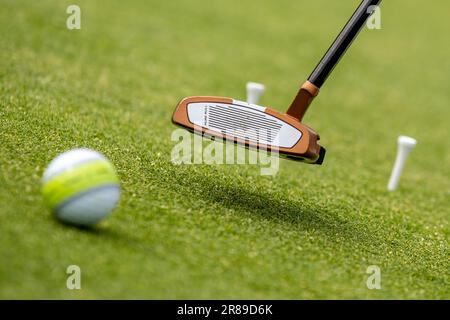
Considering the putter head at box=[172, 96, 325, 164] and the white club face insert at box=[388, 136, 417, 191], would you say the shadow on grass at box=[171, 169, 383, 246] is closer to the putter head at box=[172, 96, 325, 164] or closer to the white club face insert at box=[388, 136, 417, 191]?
the putter head at box=[172, 96, 325, 164]

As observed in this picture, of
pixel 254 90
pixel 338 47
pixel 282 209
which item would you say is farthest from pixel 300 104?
pixel 254 90

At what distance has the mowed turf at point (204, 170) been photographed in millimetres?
4246

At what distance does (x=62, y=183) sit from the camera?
438cm

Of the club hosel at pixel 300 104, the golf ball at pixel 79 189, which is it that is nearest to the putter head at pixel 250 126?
the club hosel at pixel 300 104

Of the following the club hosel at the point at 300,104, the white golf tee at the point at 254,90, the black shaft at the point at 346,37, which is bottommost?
the club hosel at the point at 300,104

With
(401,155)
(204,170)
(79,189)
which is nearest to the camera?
(79,189)

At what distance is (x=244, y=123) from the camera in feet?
17.7

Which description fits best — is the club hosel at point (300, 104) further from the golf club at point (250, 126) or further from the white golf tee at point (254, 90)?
the white golf tee at point (254, 90)

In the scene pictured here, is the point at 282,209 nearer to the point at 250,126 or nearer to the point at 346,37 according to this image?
the point at 250,126

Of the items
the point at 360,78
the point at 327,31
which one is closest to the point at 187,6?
the point at 327,31

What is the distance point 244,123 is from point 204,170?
1.26m

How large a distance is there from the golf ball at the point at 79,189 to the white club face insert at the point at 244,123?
119cm

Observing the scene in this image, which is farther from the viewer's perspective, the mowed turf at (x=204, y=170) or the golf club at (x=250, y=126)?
the golf club at (x=250, y=126)

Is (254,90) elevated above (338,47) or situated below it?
above
